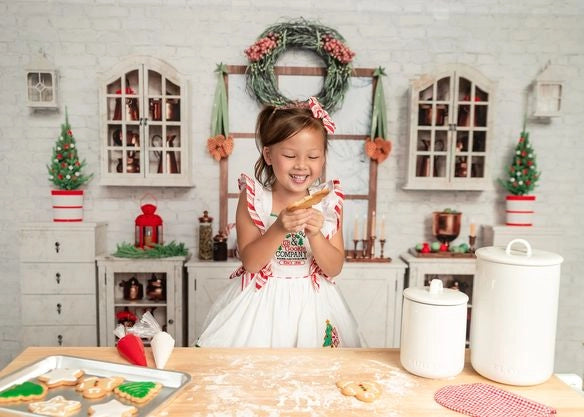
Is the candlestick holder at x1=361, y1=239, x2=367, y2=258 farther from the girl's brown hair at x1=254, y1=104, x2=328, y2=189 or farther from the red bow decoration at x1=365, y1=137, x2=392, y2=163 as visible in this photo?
the girl's brown hair at x1=254, y1=104, x2=328, y2=189

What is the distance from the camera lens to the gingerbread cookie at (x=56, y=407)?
0.96 m

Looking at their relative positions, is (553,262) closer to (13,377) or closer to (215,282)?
(13,377)

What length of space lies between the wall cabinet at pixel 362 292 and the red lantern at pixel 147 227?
1.42 ft

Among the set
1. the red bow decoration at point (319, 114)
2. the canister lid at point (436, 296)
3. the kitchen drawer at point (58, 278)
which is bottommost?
the kitchen drawer at point (58, 278)

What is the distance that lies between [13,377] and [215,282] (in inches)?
90.9

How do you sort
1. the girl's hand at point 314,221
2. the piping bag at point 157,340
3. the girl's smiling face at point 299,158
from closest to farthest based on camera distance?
1. the piping bag at point 157,340
2. the girl's hand at point 314,221
3. the girl's smiling face at point 299,158

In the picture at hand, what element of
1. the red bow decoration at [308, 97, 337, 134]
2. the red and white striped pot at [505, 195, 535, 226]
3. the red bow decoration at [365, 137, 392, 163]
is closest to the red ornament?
the red bow decoration at [308, 97, 337, 134]

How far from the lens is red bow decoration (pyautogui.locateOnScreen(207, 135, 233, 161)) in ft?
12.0

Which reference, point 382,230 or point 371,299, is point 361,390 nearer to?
point 371,299

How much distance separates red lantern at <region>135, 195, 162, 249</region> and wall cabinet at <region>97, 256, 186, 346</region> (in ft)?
0.68

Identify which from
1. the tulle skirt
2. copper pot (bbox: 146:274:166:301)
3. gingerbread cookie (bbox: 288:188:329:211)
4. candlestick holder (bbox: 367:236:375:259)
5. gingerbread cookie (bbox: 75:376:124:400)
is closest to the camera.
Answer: gingerbread cookie (bbox: 75:376:124:400)

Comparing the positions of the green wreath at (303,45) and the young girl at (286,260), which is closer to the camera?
the young girl at (286,260)

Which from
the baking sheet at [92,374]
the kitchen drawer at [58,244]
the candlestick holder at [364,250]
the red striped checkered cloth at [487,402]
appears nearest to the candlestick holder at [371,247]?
the candlestick holder at [364,250]

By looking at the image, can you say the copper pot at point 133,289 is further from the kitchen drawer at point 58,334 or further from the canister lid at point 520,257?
the canister lid at point 520,257
